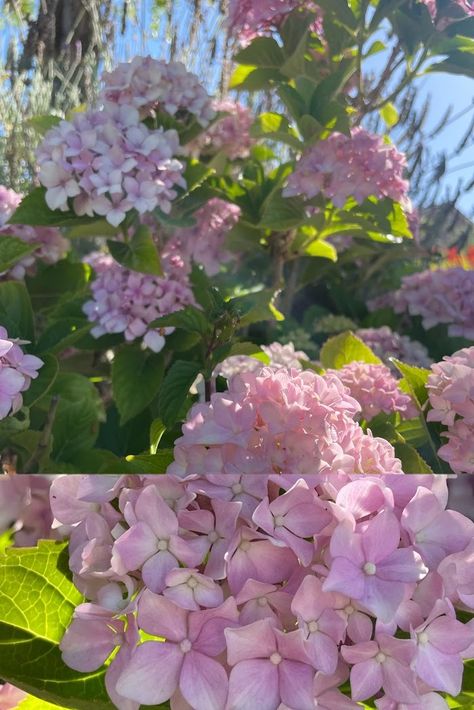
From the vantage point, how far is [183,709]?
243 millimetres

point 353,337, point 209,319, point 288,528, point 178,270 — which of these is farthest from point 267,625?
point 178,270

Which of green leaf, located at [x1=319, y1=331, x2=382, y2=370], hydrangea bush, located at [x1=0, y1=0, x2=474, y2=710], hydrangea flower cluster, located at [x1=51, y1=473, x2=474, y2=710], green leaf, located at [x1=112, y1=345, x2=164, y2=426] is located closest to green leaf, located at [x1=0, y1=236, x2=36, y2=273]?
hydrangea bush, located at [x1=0, y1=0, x2=474, y2=710]

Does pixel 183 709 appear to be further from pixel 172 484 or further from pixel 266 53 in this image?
pixel 266 53

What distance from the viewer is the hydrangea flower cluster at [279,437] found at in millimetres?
287

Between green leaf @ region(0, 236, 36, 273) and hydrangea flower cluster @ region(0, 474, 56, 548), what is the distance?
0.81 ft

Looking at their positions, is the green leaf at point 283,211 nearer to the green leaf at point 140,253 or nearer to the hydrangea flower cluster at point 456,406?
the green leaf at point 140,253

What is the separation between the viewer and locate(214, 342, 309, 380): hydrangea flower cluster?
0.47 m

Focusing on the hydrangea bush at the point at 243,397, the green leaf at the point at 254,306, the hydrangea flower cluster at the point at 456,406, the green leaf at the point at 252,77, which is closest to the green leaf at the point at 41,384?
the hydrangea bush at the point at 243,397

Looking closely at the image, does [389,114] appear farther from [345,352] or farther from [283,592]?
[283,592]

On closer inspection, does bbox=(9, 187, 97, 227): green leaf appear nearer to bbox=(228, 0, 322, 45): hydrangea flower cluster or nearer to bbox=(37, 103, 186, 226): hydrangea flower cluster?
bbox=(37, 103, 186, 226): hydrangea flower cluster

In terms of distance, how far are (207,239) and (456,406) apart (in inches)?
13.6

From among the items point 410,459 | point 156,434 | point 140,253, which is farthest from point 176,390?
point 140,253

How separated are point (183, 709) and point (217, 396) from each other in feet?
0.39

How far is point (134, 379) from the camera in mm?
583
